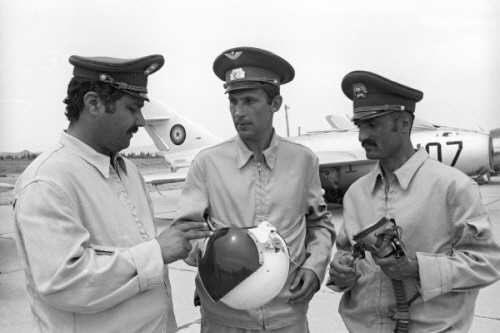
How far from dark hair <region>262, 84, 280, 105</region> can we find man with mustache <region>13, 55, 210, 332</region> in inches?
25.1

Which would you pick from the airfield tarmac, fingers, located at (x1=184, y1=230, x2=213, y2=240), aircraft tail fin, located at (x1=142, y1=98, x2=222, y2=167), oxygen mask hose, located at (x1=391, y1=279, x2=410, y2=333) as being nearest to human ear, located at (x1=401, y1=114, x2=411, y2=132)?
oxygen mask hose, located at (x1=391, y1=279, x2=410, y2=333)

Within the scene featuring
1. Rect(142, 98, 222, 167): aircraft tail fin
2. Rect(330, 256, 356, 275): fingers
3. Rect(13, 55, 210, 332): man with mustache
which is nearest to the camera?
Rect(13, 55, 210, 332): man with mustache

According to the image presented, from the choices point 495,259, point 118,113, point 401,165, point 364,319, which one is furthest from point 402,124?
point 118,113

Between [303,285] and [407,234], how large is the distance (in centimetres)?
56

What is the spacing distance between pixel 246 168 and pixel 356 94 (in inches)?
27.2

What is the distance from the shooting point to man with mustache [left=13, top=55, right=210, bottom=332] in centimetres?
158

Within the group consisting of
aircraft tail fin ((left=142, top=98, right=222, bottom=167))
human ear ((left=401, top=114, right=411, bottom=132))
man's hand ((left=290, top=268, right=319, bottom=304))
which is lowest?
aircraft tail fin ((left=142, top=98, right=222, bottom=167))

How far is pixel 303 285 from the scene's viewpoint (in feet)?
7.48

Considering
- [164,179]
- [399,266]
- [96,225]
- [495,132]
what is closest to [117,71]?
[96,225]

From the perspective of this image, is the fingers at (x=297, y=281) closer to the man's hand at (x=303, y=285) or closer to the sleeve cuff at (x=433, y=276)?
the man's hand at (x=303, y=285)

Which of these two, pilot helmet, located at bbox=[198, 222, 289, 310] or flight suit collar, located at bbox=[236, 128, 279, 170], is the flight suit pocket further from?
flight suit collar, located at bbox=[236, 128, 279, 170]

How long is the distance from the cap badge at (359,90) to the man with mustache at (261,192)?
43 cm

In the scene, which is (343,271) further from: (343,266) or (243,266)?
(243,266)

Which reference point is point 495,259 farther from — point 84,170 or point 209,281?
point 84,170
